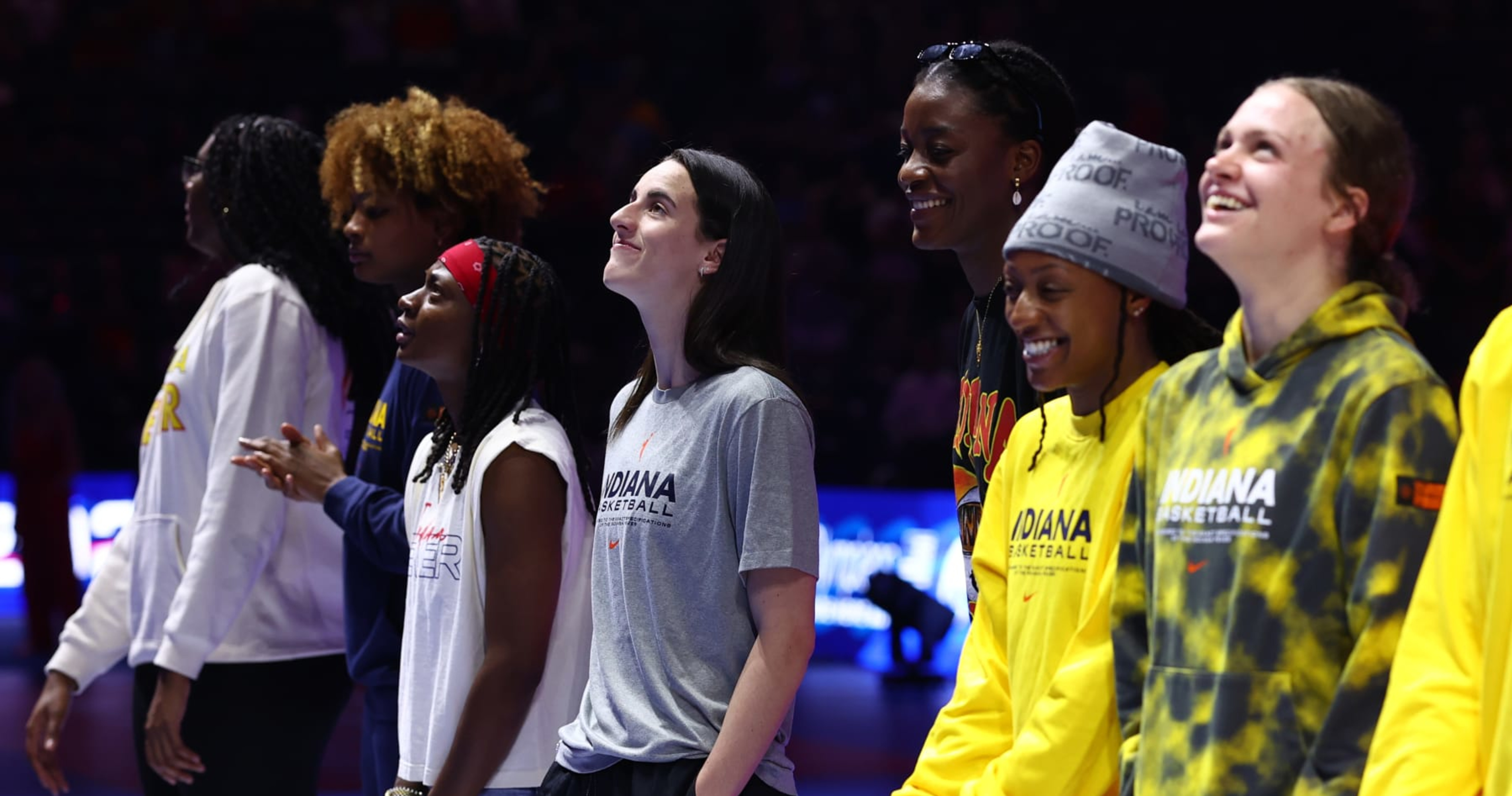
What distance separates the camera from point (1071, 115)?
299cm

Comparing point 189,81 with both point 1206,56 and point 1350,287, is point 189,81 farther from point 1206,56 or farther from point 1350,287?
point 1350,287

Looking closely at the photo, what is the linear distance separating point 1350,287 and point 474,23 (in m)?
11.3

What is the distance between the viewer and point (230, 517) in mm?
3727

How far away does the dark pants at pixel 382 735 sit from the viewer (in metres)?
3.45

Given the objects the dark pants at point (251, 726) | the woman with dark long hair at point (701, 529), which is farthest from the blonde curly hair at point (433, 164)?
the dark pants at point (251, 726)

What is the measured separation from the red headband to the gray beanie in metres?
1.32

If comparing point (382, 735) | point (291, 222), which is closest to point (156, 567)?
point (382, 735)

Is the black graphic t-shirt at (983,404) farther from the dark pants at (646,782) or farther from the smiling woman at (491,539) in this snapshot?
the smiling woman at (491,539)

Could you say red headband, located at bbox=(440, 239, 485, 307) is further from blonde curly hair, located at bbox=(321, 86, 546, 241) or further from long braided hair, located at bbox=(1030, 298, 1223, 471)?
long braided hair, located at bbox=(1030, 298, 1223, 471)

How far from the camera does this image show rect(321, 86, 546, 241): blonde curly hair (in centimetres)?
385

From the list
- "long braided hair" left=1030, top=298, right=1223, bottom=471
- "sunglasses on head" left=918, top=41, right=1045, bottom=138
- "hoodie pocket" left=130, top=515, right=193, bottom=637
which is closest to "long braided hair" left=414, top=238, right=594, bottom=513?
"hoodie pocket" left=130, top=515, right=193, bottom=637

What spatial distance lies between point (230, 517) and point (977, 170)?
6.22 ft

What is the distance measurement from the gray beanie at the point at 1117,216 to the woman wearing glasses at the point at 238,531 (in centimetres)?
207

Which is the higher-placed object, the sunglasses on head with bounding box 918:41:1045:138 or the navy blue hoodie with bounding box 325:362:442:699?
the sunglasses on head with bounding box 918:41:1045:138
